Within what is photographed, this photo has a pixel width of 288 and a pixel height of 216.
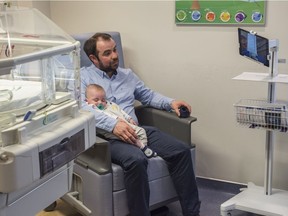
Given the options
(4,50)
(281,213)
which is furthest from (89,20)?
(281,213)

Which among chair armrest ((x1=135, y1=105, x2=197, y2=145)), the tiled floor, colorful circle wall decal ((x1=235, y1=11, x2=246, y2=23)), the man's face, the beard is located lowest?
the tiled floor

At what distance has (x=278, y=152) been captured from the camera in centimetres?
275

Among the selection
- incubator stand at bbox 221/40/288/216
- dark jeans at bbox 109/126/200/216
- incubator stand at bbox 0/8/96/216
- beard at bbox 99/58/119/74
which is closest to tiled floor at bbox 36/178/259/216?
incubator stand at bbox 221/40/288/216

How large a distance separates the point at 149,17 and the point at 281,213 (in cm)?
147

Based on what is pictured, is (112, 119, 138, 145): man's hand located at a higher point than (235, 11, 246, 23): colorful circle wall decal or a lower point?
lower

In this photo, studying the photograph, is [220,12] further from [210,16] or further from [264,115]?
[264,115]

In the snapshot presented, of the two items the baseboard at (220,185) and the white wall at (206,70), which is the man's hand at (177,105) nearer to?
the white wall at (206,70)

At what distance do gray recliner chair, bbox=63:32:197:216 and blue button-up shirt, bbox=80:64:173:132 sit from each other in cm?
14

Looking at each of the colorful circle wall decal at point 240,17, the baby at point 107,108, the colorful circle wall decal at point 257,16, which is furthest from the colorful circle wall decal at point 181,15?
the baby at point 107,108

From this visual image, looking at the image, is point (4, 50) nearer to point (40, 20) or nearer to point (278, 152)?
point (40, 20)

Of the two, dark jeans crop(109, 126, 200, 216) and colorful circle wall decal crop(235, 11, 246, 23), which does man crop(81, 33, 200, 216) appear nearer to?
dark jeans crop(109, 126, 200, 216)

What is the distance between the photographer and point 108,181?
7.43 feet

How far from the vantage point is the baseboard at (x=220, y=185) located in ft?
9.60

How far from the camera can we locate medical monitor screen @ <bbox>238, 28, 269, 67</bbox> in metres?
2.36
